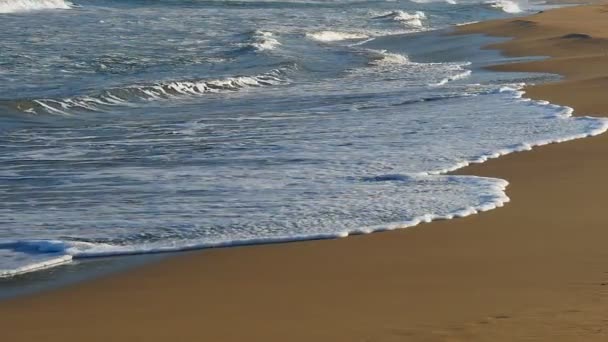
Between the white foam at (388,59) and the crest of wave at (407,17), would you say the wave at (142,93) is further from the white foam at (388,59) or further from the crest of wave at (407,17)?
the crest of wave at (407,17)

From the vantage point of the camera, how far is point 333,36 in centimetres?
2886

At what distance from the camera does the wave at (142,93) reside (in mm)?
14578

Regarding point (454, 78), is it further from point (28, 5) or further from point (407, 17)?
point (28, 5)

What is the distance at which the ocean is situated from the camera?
7285 mm

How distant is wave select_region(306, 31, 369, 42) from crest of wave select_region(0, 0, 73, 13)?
13690mm

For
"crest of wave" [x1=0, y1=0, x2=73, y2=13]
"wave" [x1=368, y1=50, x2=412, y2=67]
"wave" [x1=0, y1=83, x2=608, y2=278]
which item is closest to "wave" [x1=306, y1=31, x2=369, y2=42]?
"wave" [x1=368, y1=50, x2=412, y2=67]

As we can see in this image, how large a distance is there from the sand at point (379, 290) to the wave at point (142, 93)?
839 centimetres

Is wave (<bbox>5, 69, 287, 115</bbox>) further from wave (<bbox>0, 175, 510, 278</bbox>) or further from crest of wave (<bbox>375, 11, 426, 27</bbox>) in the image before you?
crest of wave (<bbox>375, 11, 426, 27</bbox>)

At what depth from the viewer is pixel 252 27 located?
3039 centimetres

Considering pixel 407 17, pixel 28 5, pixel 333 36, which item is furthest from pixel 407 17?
pixel 28 5

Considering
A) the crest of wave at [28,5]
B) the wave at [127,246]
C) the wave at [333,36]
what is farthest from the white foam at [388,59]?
the crest of wave at [28,5]

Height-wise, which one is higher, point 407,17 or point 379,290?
point 379,290

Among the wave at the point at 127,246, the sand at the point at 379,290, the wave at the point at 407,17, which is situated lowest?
the wave at the point at 407,17

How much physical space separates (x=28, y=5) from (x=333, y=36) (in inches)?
624
